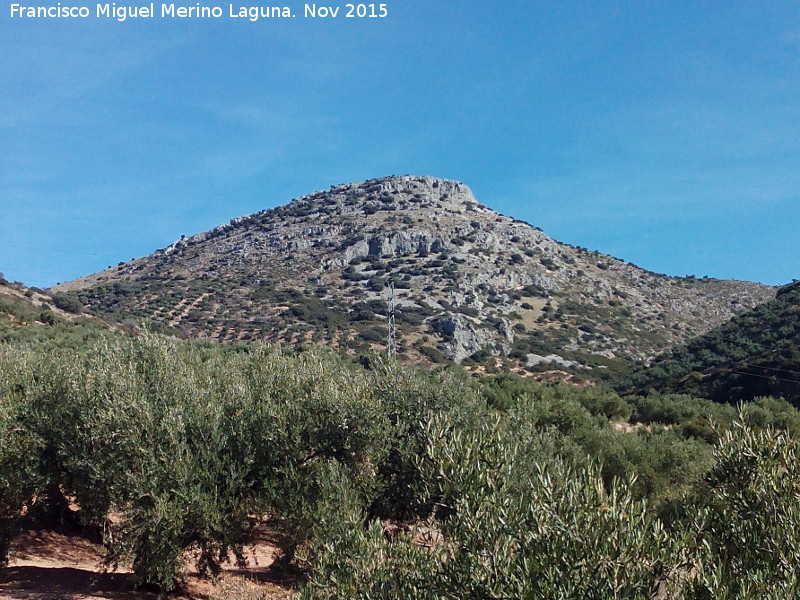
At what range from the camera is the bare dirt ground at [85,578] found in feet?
43.1

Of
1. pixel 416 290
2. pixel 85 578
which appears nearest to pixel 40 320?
pixel 85 578

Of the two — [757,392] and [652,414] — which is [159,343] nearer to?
[652,414]

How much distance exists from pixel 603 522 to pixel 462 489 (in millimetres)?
1484

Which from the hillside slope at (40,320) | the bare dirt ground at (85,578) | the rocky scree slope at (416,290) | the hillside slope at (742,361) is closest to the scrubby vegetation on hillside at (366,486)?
the bare dirt ground at (85,578)

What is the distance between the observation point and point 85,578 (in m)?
14.5

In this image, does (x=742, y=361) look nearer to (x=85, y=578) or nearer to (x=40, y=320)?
(x=85, y=578)

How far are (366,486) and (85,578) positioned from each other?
739cm

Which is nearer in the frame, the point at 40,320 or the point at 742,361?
the point at 40,320

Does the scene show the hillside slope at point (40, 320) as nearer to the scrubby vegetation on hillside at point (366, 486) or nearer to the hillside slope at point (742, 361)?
the scrubby vegetation on hillside at point (366, 486)

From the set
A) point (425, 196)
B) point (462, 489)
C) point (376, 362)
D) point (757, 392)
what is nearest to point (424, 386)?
point (376, 362)

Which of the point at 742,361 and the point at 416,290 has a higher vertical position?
the point at 416,290

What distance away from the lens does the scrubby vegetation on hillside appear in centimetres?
599

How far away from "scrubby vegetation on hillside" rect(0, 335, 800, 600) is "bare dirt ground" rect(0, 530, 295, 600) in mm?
782

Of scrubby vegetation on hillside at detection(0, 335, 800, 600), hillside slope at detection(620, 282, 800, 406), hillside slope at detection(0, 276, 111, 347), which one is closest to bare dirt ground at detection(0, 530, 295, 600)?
scrubby vegetation on hillside at detection(0, 335, 800, 600)
